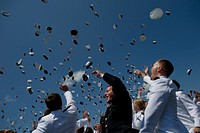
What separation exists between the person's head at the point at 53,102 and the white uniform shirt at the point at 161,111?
2.51 m

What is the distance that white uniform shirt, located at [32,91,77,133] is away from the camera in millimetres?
5922

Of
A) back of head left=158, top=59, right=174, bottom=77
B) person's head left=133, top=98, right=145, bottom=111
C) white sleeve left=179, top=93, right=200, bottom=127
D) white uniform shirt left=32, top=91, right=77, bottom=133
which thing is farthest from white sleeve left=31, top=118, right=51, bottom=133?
white sleeve left=179, top=93, right=200, bottom=127

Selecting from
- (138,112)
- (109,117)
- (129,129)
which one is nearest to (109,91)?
(109,117)

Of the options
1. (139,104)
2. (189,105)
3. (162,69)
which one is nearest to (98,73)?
(162,69)

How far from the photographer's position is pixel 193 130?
7133mm

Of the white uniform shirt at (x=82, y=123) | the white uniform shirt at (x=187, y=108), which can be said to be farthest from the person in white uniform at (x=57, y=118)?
the white uniform shirt at (x=82, y=123)

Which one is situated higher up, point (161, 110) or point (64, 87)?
point (64, 87)

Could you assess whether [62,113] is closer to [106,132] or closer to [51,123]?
[51,123]

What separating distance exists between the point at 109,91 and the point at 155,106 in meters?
1.51

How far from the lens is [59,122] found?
6020 mm

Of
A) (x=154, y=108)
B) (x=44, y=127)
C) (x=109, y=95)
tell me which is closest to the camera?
(x=154, y=108)

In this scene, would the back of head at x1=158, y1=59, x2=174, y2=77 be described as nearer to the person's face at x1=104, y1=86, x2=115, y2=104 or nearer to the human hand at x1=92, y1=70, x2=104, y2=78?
the person's face at x1=104, y1=86, x2=115, y2=104

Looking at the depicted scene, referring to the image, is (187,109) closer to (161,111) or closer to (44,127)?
(161,111)

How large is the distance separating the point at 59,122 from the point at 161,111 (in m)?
2.58
